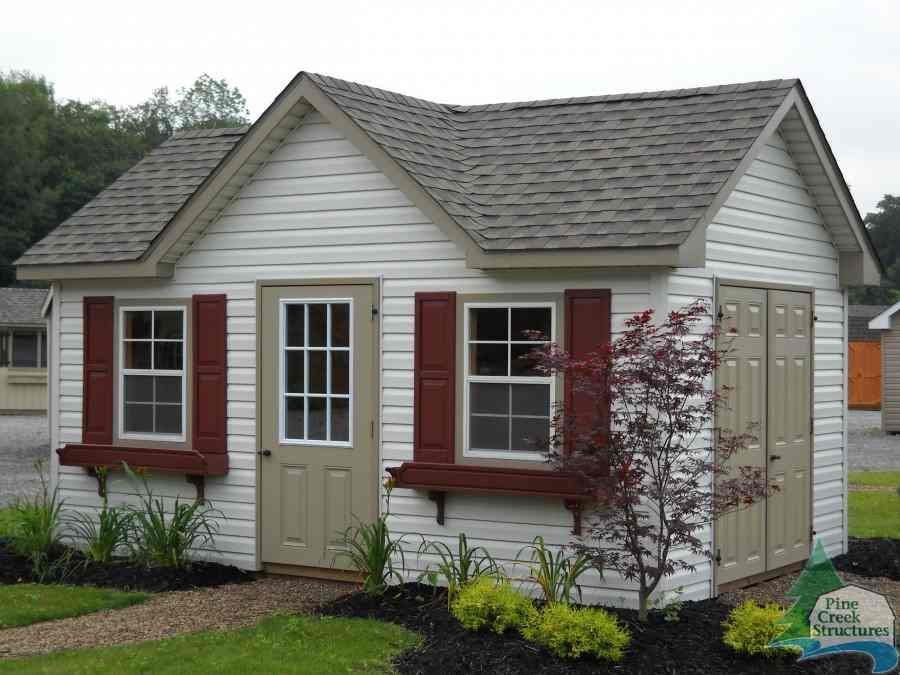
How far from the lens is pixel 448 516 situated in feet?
33.0

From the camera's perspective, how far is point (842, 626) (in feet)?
28.0

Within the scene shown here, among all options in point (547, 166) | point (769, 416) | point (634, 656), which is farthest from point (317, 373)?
point (634, 656)

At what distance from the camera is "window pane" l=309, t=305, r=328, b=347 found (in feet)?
35.2

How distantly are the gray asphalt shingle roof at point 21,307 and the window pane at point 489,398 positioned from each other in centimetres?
2877

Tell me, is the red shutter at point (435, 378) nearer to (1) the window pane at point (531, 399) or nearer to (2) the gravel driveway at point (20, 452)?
(1) the window pane at point (531, 399)

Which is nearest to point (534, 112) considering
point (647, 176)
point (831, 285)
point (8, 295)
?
point (647, 176)

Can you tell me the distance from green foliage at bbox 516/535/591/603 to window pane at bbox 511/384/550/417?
926 mm

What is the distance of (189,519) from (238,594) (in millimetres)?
993

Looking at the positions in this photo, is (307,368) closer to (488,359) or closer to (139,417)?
(488,359)

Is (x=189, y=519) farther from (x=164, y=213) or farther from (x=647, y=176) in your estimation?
(x=647, y=176)

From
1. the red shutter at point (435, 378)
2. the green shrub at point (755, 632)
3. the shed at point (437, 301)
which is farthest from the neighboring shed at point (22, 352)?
the green shrub at point (755, 632)

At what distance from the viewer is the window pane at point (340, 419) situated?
10.6 m

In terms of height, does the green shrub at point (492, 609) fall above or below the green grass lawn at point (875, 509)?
above

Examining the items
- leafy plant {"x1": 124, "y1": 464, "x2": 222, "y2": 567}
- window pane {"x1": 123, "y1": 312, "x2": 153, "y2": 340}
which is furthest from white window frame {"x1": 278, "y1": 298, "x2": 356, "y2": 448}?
window pane {"x1": 123, "y1": 312, "x2": 153, "y2": 340}
